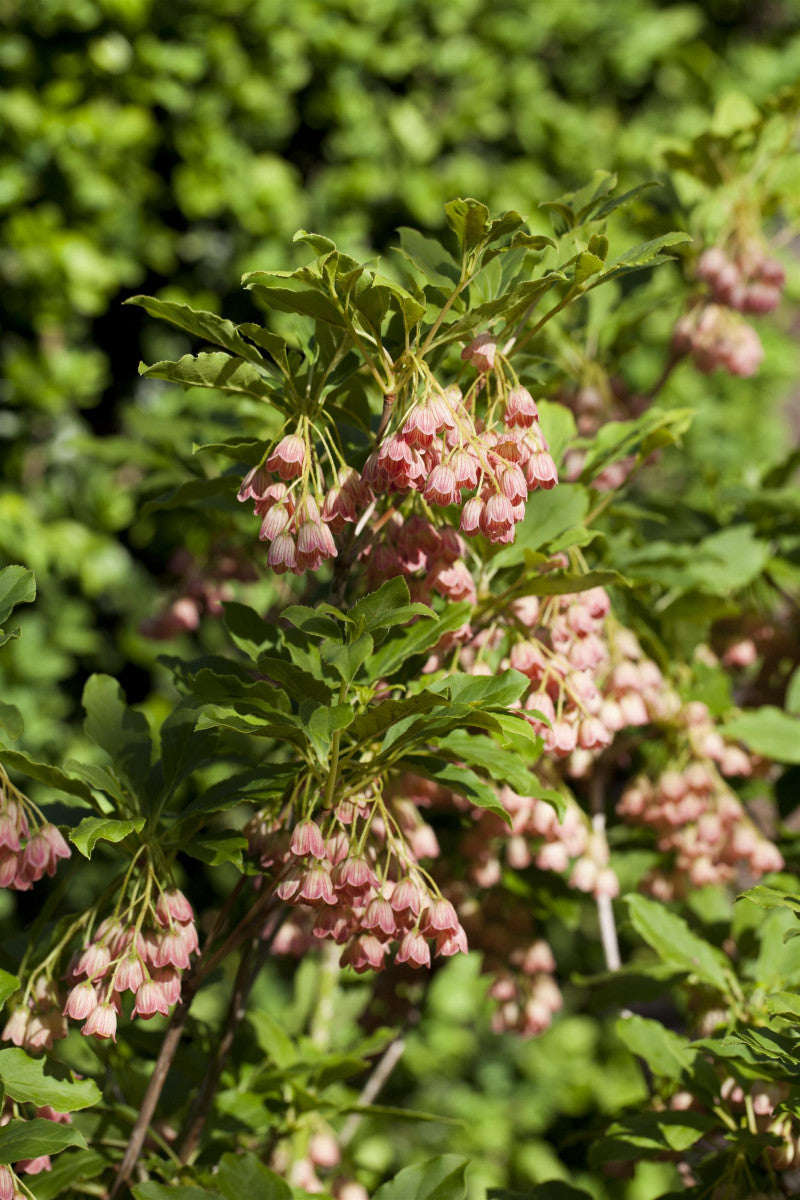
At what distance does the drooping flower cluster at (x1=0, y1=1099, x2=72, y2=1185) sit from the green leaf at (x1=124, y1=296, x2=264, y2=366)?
2.67 feet

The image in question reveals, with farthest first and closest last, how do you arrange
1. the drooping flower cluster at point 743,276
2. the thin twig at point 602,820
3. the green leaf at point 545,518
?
1. the drooping flower cluster at point 743,276
2. the thin twig at point 602,820
3. the green leaf at point 545,518

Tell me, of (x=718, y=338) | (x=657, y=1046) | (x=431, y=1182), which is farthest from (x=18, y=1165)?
(x=718, y=338)

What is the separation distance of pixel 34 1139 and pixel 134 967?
0.18 meters

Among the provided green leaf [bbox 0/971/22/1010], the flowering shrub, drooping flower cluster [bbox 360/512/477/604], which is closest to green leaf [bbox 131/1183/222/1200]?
the flowering shrub

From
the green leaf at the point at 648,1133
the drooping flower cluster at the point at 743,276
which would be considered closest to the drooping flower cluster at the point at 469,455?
the green leaf at the point at 648,1133

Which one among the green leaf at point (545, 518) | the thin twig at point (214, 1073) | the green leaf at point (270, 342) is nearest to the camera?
the green leaf at point (270, 342)

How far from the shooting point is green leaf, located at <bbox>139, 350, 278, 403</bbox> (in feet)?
3.71

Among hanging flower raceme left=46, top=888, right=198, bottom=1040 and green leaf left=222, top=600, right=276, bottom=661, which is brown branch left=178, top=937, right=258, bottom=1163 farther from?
green leaf left=222, top=600, right=276, bottom=661

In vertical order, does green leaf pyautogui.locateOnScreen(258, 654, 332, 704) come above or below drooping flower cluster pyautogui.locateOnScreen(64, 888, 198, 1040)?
above

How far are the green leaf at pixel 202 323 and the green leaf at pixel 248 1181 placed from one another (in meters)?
0.87

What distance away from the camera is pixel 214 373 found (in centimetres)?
118

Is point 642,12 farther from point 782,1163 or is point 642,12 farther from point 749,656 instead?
point 782,1163

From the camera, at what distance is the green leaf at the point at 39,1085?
1.13 meters

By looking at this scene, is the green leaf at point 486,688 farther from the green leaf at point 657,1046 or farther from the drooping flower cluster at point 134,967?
the green leaf at point 657,1046
